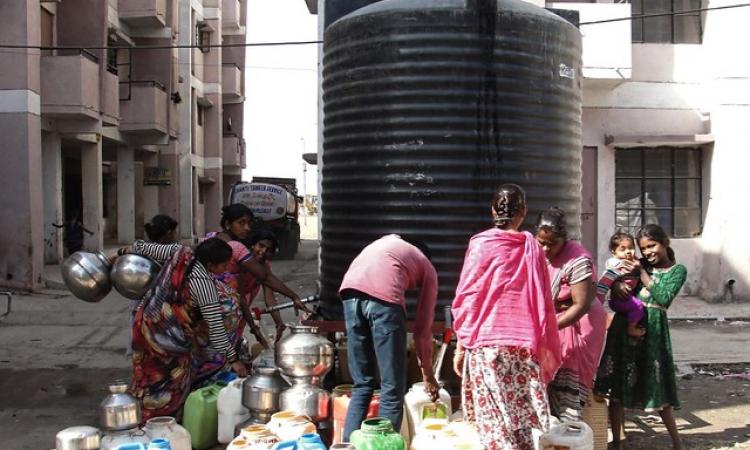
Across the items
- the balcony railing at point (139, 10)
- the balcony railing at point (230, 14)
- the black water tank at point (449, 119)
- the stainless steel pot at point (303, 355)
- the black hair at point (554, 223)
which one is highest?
the balcony railing at point (230, 14)

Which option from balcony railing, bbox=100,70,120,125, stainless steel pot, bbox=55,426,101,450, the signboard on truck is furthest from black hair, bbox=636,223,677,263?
the signboard on truck

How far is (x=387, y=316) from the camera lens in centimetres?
378

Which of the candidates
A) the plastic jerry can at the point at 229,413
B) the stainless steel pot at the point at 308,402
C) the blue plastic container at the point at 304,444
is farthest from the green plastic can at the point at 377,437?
the plastic jerry can at the point at 229,413

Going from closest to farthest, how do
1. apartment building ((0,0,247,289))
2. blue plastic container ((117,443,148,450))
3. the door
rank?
1. blue plastic container ((117,443,148,450))
2. the door
3. apartment building ((0,0,247,289))

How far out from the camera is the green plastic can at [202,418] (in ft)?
15.3

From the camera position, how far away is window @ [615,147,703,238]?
1116cm

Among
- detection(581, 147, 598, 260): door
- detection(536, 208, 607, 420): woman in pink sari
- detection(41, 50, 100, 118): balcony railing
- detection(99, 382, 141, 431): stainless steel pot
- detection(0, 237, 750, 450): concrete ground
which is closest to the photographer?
detection(536, 208, 607, 420): woman in pink sari

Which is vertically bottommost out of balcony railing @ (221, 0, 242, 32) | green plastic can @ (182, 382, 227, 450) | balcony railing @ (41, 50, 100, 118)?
green plastic can @ (182, 382, 227, 450)

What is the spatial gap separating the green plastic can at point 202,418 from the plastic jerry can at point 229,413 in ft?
0.27

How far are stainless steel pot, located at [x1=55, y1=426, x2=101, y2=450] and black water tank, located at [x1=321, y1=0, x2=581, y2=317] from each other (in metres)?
2.00

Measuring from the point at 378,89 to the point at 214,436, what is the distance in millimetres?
2353

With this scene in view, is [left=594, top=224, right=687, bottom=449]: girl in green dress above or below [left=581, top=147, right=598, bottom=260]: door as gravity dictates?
below

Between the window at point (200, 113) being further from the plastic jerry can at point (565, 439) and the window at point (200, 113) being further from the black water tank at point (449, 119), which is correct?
the plastic jerry can at point (565, 439)

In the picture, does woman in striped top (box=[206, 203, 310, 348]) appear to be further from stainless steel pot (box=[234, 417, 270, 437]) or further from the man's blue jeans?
the man's blue jeans
